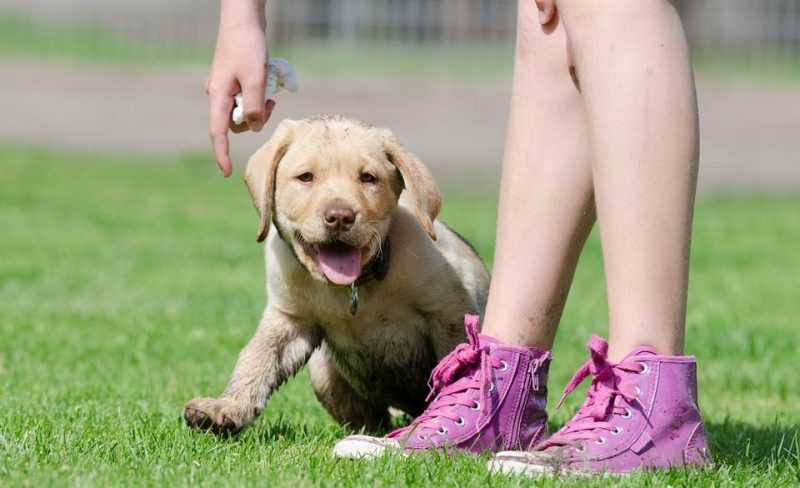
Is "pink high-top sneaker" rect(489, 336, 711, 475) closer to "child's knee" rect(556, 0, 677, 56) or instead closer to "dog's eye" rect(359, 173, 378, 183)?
"child's knee" rect(556, 0, 677, 56)

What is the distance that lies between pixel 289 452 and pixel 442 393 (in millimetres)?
409

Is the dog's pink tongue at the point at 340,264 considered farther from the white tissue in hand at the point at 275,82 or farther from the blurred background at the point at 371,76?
the blurred background at the point at 371,76

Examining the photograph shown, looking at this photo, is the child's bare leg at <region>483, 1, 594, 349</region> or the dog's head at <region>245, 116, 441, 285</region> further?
the dog's head at <region>245, 116, 441, 285</region>

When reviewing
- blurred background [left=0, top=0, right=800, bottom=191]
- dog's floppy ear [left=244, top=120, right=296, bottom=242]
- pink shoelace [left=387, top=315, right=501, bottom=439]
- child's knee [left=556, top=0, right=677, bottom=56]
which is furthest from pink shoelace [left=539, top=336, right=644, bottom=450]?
blurred background [left=0, top=0, right=800, bottom=191]

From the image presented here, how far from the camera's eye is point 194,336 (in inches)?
230

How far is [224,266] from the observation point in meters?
8.73

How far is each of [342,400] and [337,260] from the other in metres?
0.69

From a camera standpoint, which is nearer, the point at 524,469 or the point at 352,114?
the point at 524,469

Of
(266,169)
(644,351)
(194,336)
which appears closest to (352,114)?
(194,336)

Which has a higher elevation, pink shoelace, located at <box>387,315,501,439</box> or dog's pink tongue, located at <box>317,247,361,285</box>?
dog's pink tongue, located at <box>317,247,361,285</box>

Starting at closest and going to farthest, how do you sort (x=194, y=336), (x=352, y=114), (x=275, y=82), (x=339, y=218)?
(x=275, y=82) → (x=339, y=218) → (x=194, y=336) → (x=352, y=114)

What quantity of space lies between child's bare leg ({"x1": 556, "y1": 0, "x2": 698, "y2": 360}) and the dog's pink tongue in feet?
2.59

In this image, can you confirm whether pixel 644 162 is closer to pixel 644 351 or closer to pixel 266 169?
pixel 644 351

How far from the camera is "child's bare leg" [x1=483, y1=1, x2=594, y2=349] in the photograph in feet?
10.7
